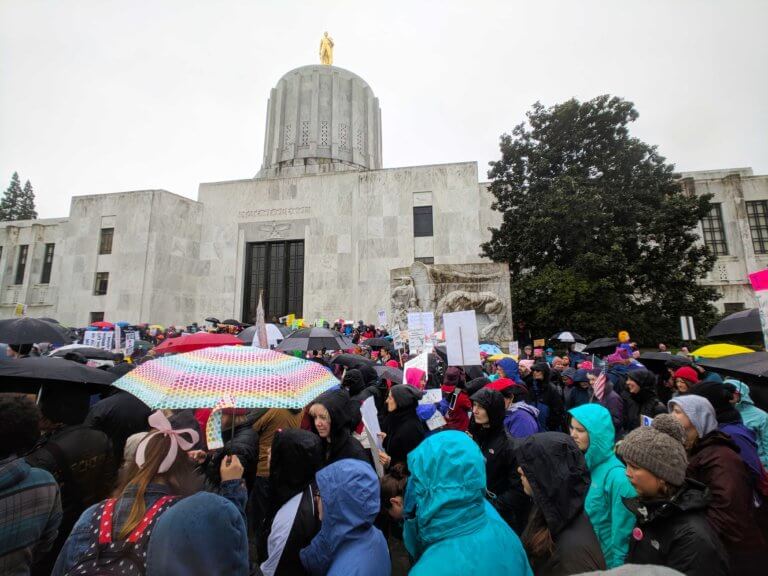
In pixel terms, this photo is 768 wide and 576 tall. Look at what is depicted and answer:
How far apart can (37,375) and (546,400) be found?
5.96m

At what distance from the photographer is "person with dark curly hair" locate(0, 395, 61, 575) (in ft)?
6.40

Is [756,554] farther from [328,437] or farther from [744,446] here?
[328,437]

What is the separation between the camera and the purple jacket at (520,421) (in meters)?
4.35

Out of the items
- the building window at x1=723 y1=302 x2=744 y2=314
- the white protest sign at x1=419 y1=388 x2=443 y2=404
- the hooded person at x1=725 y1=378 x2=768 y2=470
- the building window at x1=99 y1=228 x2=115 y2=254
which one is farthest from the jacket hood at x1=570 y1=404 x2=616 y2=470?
the building window at x1=99 y1=228 x2=115 y2=254

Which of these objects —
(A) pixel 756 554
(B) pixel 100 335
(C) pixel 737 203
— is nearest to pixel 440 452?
(A) pixel 756 554

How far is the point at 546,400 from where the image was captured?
627 cm

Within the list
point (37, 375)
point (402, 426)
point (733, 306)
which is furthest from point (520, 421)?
point (733, 306)

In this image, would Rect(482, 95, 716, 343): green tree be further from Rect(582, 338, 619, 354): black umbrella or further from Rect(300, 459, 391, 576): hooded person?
Rect(300, 459, 391, 576): hooded person

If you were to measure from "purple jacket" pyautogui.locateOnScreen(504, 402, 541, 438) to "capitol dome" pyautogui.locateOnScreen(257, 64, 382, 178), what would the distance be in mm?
25493

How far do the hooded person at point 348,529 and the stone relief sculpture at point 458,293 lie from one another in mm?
13733

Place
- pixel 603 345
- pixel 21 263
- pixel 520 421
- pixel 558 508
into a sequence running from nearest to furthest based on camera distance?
1. pixel 558 508
2. pixel 520 421
3. pixel 603 345
4. pixel 21 263

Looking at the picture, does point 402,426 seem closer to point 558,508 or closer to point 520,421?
point 520,421

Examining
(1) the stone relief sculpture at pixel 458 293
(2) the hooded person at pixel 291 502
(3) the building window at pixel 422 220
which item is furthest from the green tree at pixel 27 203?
(2) the hooded person at pixel 291 502

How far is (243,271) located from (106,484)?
952 inches
